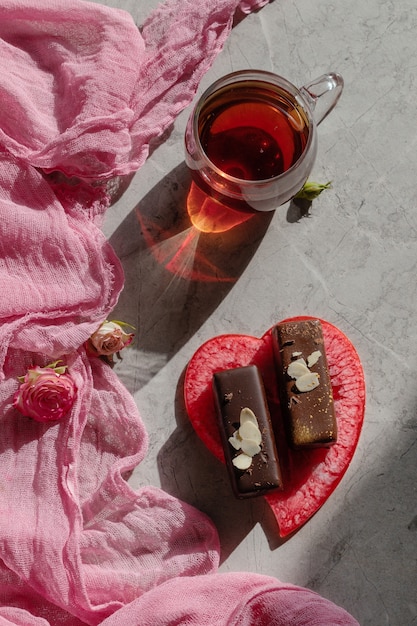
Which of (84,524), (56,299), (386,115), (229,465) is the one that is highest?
(386,115)

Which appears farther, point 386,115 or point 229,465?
point 386,115

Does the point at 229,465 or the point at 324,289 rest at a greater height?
the point at 324,289

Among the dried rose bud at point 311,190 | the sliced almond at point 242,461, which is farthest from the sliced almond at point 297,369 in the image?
the dried rose bud at point 311,190

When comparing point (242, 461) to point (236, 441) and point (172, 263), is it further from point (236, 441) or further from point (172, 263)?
point (172, 263)

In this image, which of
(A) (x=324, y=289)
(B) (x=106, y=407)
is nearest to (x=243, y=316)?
(A) (x=324, y=289)

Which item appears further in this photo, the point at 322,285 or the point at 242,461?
the point at 322,285

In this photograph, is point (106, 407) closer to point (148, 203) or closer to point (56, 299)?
point (56, 299)

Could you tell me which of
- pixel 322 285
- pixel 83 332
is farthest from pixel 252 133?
pixel 83 332
